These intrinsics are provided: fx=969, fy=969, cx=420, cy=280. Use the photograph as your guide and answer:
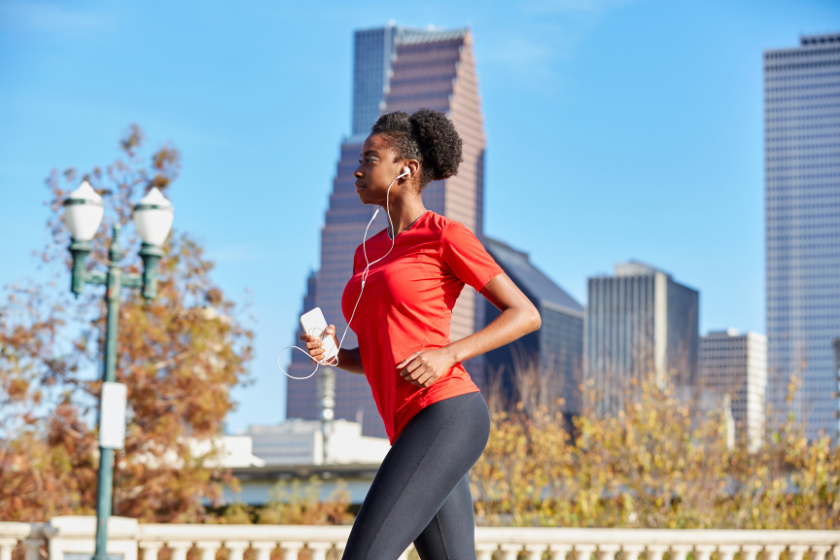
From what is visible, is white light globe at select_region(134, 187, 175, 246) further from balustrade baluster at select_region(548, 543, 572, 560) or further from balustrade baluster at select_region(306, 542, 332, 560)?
balustrade baluster at select_region(548, 543, 572, 560)

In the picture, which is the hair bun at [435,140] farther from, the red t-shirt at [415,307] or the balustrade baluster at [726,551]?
the balustrade baluster at [726,551]

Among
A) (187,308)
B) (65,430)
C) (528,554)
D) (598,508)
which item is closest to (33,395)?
(65,430)

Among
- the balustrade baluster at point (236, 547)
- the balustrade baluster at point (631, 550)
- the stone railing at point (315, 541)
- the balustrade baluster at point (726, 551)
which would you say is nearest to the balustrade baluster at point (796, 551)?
the stone railing at point (315, 541)

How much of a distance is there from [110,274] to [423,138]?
556 cm

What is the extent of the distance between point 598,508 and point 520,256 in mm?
165519

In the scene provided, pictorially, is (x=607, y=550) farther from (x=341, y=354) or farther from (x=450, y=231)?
(x=450, y=231)

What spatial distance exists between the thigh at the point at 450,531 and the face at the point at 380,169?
0.90m

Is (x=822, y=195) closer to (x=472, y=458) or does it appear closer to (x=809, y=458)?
(x=809, y=458)

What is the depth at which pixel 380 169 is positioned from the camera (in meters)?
2.95

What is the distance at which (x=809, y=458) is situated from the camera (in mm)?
13445

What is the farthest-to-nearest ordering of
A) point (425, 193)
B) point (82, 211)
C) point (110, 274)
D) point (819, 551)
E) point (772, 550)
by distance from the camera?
1. point (425, 193)
2. point (110, 274)
3. point (82, 211)
4. point (819, 551)
5. point (772, 550)

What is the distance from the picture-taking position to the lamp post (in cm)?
709

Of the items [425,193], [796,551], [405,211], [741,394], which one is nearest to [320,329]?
[405,211]

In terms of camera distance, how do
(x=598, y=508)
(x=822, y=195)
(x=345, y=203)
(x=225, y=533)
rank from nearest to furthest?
(x=225, y=533) → (x=598, y=508) → (x=345, y=203) → (x=822, y=195)
